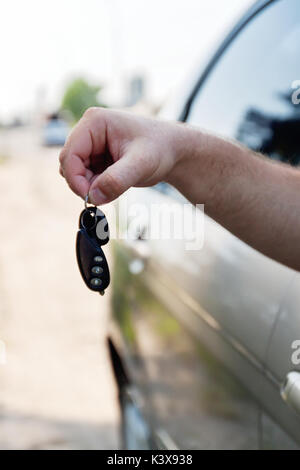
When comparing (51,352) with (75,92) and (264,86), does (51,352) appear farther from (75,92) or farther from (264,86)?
(75,92)

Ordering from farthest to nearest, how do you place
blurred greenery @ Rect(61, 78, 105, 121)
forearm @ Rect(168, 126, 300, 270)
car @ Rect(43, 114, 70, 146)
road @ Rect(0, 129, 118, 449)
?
blurred greenery @ Rect(61, 78, 105, 121)
car @ Rect(43, 114, 70, 146)
road @ Rect(0, 129, 118, 449)
forearm @ Rect(168, 126, 300, 270)

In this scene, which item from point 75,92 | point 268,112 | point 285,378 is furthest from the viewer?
point 75,92

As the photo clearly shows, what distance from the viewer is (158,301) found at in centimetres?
231

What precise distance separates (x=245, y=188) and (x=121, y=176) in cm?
29

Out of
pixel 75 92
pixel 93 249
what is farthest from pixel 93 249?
pixel 75 92

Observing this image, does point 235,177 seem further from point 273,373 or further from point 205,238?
point 205,238

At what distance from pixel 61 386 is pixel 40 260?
4077mm

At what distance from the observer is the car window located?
1.96m

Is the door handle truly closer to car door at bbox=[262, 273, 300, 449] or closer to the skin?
car door at bbox=[262, 273, 300, 449]

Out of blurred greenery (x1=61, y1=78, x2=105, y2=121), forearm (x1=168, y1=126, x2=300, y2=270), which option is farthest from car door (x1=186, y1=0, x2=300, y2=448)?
blurred greenery (x1=61, y1=78, x2=105, y2=121)

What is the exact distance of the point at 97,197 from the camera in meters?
1.30

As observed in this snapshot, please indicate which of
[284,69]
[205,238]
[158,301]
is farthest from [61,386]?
[284,69]

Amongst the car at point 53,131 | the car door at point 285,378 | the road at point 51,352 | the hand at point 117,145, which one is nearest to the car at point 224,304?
the car door at point 285,378

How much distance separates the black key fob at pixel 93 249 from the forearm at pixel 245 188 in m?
0.19
